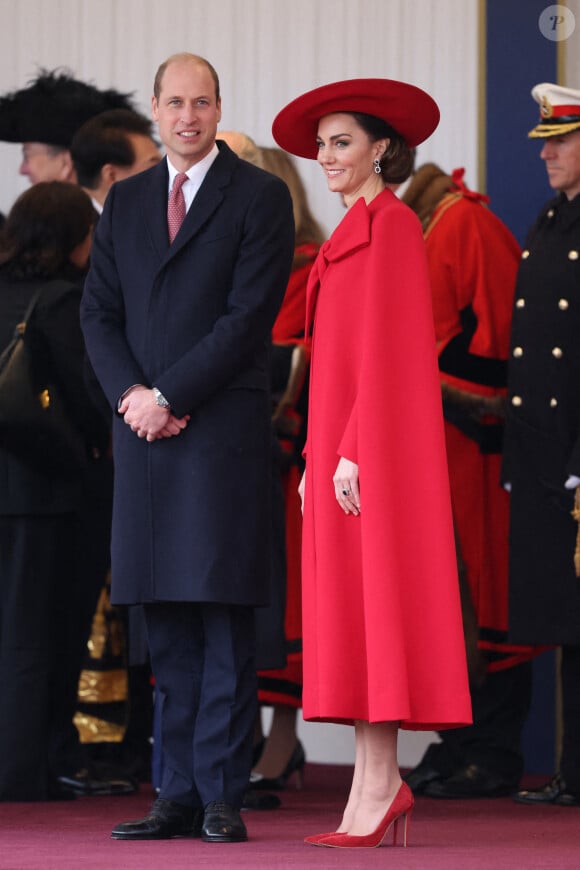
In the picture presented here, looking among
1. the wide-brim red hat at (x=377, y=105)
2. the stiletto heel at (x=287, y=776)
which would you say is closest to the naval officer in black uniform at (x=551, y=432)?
the stiletto heel at (x=287, y=776)

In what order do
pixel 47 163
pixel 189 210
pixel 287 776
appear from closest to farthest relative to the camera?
pixel 189 210, pixel 287 776, pixel 47 163

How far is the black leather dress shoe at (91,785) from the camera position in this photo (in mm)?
4953

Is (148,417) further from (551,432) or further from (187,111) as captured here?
(551,432)

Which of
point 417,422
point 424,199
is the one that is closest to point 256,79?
point 424,199

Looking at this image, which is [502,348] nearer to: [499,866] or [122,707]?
[122,707]

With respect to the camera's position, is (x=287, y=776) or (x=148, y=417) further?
(x=287, y=776)

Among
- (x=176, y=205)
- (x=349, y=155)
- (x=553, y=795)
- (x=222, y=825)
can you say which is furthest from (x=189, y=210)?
(x=553, y=795)

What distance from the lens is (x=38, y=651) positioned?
4789 millimetres

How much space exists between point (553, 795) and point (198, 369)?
1787 millimetres

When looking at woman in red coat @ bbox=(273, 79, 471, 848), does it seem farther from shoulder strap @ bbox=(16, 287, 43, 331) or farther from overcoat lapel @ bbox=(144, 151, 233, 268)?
shoulder strap @ bbox=(16, 287, 43, 331)

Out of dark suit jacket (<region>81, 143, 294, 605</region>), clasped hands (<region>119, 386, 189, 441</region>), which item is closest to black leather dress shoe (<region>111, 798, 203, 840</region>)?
dark suit jacket (<region>81, 143, 294, 605</region>)

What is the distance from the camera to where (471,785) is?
16.0 ft

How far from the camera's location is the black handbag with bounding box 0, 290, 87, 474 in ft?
15.1

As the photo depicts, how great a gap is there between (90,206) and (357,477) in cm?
175
